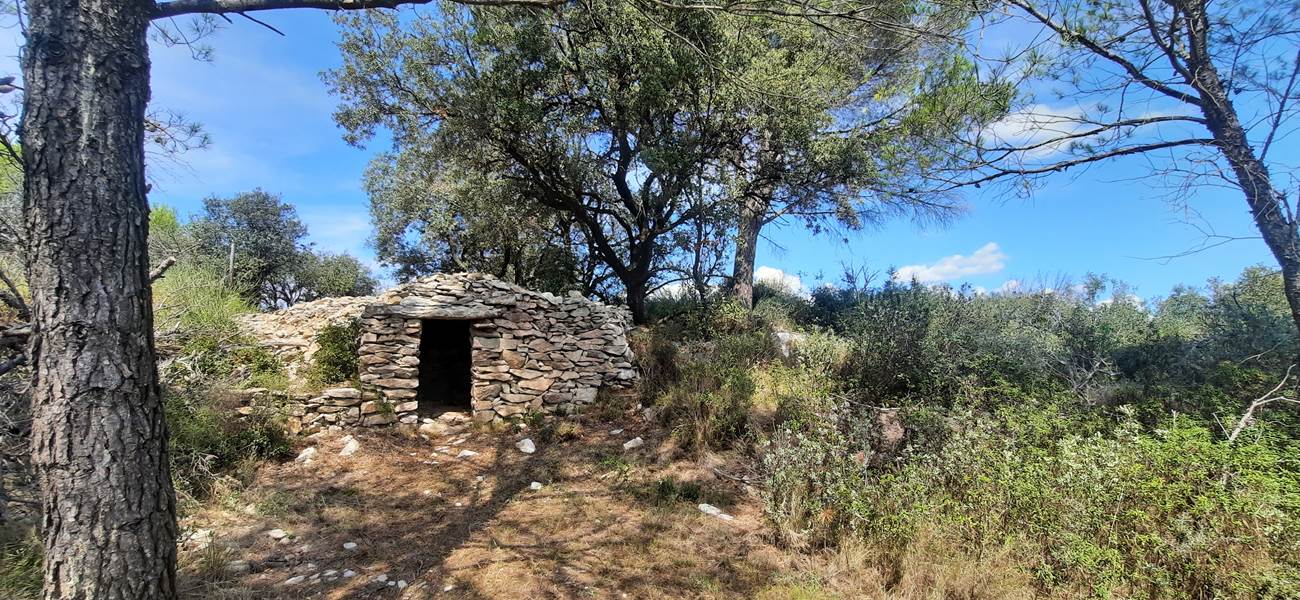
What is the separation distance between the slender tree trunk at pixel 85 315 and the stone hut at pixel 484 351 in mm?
4373

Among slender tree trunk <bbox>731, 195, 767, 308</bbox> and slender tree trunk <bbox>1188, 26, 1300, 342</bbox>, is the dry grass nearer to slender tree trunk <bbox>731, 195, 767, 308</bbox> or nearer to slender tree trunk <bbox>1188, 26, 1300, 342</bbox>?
slender tree trunk <bbox>1188, 26, 1300, 342</bbox>

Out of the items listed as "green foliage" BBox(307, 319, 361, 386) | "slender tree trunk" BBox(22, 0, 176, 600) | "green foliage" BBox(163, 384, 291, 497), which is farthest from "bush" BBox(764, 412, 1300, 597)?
"green foliage" BBox(307, 319, 361, 386)

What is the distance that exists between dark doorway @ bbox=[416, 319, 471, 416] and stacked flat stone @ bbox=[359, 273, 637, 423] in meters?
2.02

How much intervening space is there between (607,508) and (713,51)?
5.92 m

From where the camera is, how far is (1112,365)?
624 centimetres

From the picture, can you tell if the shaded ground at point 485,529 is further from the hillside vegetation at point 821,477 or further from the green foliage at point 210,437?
the green foliage at point 210,437

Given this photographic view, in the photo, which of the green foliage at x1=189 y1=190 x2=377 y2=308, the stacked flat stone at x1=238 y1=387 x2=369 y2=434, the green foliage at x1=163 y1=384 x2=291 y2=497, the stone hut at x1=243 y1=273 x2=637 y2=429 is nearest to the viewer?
the green foliage at x1=163 y1=384 x2=291 y2=497

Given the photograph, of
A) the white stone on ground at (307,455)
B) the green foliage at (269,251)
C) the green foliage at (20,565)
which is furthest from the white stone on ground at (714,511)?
the green foliage at (269,251)

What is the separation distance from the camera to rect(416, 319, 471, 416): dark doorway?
8.84 m

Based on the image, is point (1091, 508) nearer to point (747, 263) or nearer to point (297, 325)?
point (747, 263)

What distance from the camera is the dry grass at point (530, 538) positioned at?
307cm

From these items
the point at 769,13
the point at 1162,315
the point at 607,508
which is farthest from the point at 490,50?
the point at 1162,315

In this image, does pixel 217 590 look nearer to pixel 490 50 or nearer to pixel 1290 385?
pixel 490 50

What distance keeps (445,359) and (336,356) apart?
2369 millimetres
